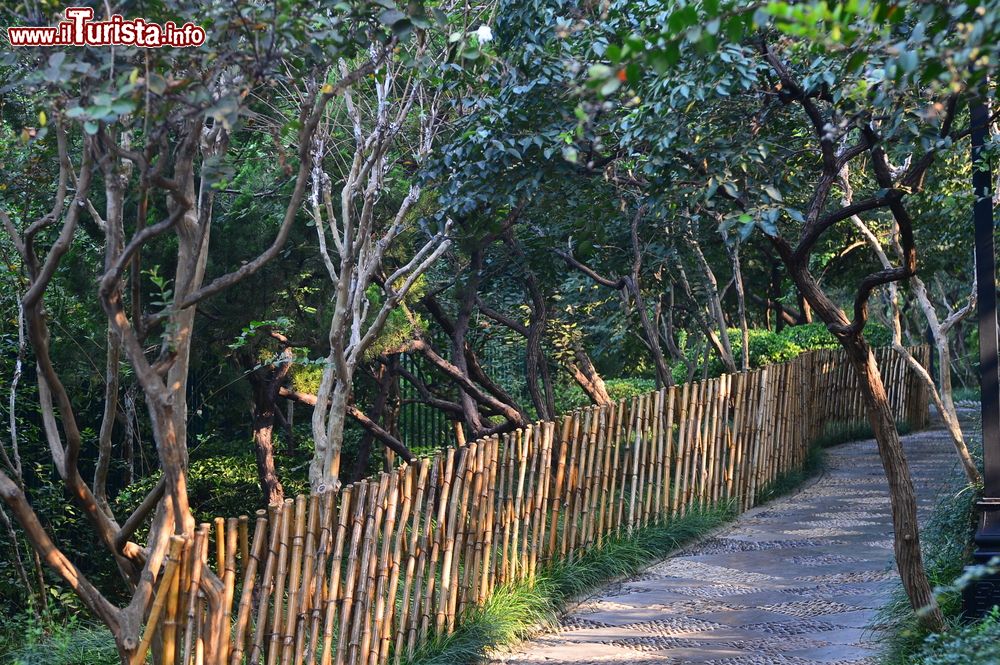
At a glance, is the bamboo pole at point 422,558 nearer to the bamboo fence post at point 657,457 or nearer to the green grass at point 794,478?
the bamboo fence post at point 657,457

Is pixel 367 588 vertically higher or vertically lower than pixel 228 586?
lower

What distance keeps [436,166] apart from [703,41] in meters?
5.32

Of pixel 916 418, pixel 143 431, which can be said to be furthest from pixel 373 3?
pixel 916 418

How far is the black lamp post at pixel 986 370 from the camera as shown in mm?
5926

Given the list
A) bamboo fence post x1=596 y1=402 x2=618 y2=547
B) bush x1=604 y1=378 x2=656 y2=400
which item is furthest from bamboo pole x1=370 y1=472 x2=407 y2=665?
bush x1=604 y1=378 x2=656 y2=400

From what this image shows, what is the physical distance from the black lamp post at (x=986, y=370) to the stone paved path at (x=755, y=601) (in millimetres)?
938

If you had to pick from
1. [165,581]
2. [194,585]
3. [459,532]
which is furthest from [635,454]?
[165,581]

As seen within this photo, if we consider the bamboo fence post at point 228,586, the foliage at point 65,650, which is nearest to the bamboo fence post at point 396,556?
the bamboo fence post at point 228,586

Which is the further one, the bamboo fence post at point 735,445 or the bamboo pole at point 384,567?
the bamboo fence post at point 735,445

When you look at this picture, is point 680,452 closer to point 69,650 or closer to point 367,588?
Answer: point 367,588

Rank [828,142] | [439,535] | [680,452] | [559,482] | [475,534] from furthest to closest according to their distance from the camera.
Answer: [680,452]
[559,482]
[475,534]
[439,535]
[828,142]

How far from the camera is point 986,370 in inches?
241

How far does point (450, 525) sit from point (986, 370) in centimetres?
329

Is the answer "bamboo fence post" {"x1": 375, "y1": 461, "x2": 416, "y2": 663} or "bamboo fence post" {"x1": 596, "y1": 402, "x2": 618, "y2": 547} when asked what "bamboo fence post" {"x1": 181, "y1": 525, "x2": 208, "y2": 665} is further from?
"bamboo fence post" {"x1": 596, "y1": 402, "x2": 618, "y2": 547}
